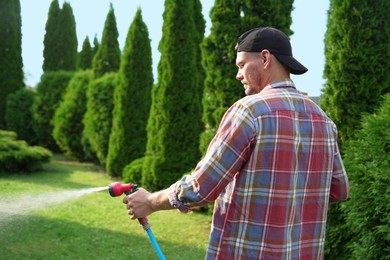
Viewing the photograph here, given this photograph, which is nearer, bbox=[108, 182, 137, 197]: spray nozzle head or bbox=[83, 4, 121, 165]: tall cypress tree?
bbox=[108, 182, 137, 197]: spray nozzle head

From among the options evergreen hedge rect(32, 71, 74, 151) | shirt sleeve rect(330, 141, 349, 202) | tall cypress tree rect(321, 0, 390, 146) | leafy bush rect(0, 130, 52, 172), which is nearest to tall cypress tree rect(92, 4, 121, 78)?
evergreen hedge rect(32, 71, 74, 151)

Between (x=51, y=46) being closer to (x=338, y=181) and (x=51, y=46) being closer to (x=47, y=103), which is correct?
(x=47, y=103)

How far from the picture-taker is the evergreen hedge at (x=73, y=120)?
15891 millimetres

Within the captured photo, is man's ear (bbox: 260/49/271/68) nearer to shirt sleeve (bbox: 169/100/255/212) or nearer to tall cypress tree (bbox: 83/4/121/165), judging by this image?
shirt sleeve (bbox: 169/100/255/212)

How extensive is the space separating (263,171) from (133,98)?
35.2 feet

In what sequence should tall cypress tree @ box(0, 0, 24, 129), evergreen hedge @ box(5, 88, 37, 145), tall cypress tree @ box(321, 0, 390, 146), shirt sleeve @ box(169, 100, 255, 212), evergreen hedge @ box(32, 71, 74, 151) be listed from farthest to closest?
tall cypress tree @ box(0, 0, 24, 129), evergreen hedge @ box(5, 88, 37, 145), evergreen hedge @ box(32, 71, 74, 151), tall cypress tree @ box(321, 0, 390, 146), shirt sleeve @ box(169, 100, 255, 212)

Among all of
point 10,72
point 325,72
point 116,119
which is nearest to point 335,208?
point 325,72

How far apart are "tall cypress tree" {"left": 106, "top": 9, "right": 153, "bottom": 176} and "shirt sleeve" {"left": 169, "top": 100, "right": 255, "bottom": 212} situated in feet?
34.7

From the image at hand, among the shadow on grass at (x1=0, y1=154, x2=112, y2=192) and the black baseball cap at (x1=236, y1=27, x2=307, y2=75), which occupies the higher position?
A: the black baseball cap at (x1=236, y1=27, x2=307, y2=75)

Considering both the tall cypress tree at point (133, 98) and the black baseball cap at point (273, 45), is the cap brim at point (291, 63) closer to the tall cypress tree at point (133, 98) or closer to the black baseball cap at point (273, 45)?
the black baseball cap at point (273, 45)

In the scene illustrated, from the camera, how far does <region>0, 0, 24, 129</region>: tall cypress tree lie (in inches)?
746

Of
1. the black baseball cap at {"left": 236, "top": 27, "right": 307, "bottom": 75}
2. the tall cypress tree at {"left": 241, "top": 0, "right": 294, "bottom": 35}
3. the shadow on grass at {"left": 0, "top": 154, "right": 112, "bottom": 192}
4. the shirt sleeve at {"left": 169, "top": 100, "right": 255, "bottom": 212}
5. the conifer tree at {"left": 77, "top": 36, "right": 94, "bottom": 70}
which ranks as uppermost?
the conifer tree at {"left": 77, "top": 36, "right": 94, "bottom": 70}

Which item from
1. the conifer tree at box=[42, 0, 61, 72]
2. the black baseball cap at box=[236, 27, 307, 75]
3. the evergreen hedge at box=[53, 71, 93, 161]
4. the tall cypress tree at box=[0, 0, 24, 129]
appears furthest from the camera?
the conifer tree at box=[42, 0, 61, 72]

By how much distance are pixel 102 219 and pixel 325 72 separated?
4377 mm
